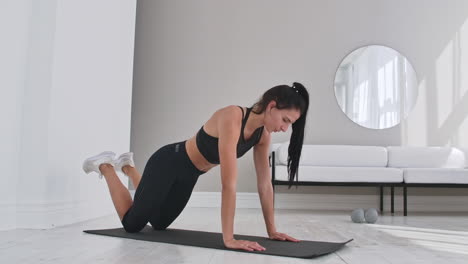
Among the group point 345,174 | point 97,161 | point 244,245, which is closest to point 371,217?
point 345,174

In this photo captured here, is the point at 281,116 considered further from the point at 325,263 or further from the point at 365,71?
the point at 365,71

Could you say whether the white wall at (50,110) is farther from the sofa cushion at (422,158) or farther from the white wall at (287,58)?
the sofa cushion at (422,158)

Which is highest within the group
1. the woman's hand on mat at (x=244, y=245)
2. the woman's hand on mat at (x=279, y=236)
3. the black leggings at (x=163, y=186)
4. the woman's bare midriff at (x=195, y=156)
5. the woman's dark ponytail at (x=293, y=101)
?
the woman's dark ponytail at (x=293, y=101)

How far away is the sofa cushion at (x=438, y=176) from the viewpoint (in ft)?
14.1

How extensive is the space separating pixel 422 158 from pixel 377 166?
1.46 ft

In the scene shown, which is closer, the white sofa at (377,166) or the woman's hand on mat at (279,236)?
the woman's hand on mat at (279,236)

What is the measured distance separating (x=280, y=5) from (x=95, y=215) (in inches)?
123

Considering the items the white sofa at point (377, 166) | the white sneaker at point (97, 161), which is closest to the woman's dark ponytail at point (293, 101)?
the white sneaker at point (97, 161)

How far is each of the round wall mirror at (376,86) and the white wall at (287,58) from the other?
7 cm

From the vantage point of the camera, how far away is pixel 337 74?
5.23m

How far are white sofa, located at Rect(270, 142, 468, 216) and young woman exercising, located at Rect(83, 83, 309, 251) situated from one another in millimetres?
1953

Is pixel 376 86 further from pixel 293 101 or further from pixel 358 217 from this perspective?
pixel 293 101

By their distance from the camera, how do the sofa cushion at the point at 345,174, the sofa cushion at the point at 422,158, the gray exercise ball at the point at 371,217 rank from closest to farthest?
the gray exercise ball at the point at 371,217 → the sofa cushion at the point at 345,174 → the sofa cushion at the point at 422,158

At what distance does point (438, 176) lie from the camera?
431 cm
